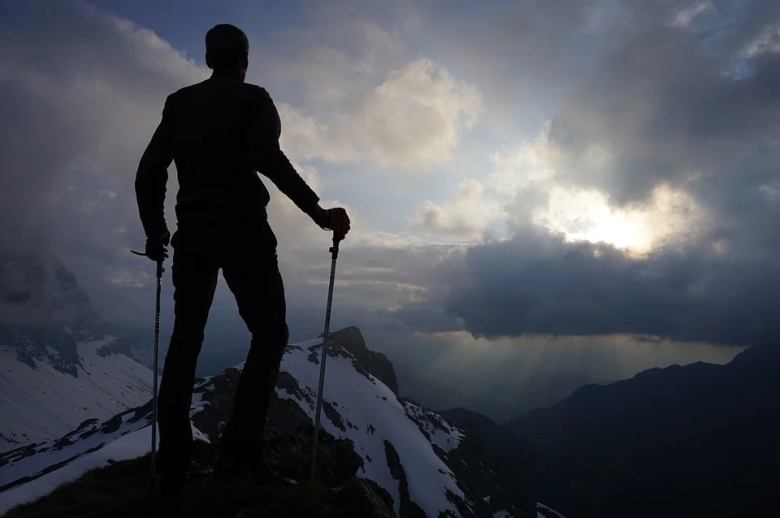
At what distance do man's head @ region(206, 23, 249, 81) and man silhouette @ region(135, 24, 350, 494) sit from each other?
0.04 ft

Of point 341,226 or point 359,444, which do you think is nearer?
point 341,226

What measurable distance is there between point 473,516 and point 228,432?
397 feet

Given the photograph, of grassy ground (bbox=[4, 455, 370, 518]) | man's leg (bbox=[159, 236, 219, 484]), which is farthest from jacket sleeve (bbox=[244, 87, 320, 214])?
grassy ground (bbox=[4, 455, 370, 518])

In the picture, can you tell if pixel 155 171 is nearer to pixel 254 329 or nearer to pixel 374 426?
pixel 254 329

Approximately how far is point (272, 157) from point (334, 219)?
Answer: 38.8 inches

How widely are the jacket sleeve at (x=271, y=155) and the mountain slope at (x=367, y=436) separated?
134 ft

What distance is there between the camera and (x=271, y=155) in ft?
16.1

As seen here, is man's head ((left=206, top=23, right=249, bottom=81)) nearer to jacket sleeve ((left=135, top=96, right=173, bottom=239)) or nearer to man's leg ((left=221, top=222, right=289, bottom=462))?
jacket sleeve ((left=135, top=96, right=173, bottom=239))

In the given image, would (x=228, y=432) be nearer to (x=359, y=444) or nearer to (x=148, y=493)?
(x=148, y=493)

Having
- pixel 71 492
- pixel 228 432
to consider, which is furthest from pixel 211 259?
pixel 71 492

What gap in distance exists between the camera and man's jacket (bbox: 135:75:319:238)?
16.2 feet

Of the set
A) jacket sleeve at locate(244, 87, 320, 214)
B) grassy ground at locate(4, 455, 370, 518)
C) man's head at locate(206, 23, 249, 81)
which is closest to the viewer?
grassy ground at locate(4, 455, 370, 518)

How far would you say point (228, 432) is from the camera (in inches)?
212

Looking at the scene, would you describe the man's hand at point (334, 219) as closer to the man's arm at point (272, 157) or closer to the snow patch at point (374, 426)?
the man's arm at point (272, 157)
